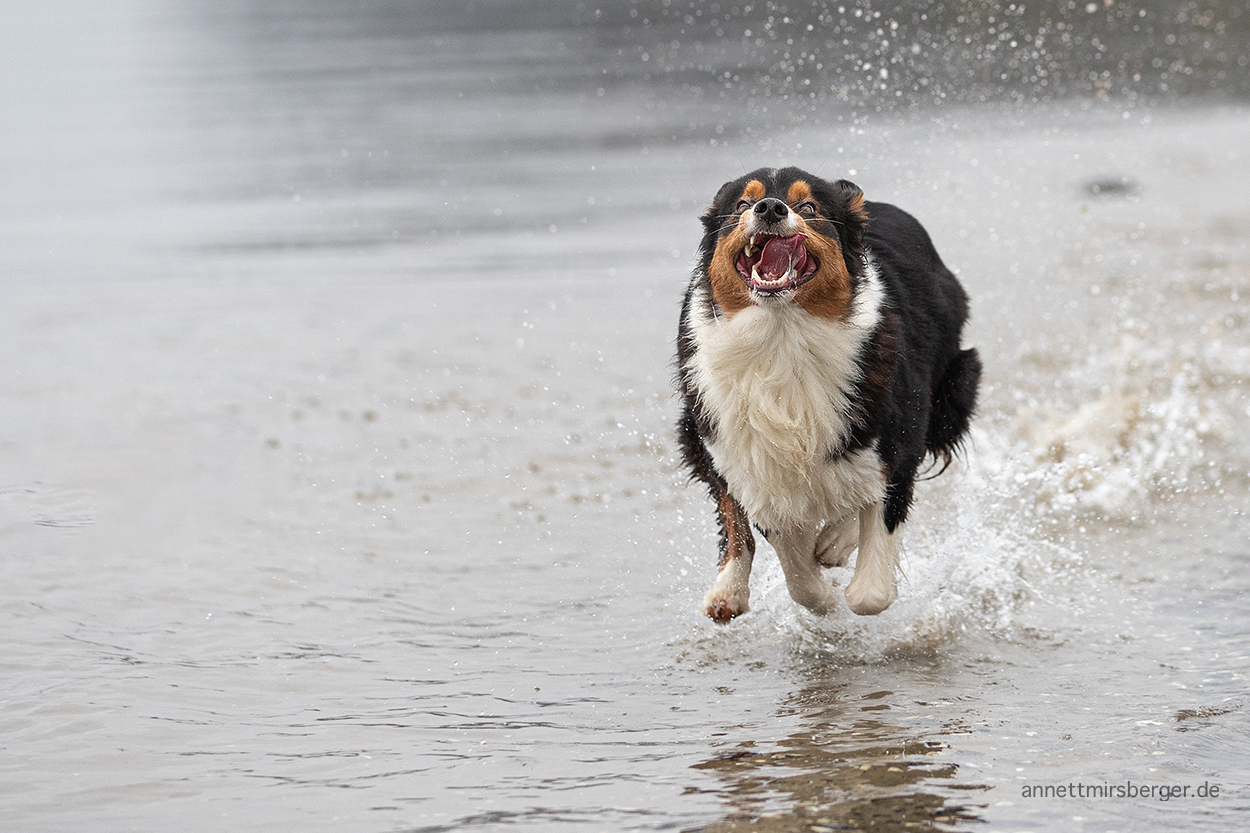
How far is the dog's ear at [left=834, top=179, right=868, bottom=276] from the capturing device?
4125mm

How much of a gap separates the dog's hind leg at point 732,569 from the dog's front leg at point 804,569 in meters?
0.11

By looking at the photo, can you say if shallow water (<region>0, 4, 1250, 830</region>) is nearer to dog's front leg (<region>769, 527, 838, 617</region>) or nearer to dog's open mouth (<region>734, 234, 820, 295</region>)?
dog's front leg (<region>769, 527, 838, 617</region>)

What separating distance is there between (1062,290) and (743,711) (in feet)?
21.2

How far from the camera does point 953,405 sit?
5199 millimetres

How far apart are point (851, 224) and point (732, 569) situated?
4.14 ft

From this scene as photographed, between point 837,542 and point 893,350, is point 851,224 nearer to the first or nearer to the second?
point 893,350

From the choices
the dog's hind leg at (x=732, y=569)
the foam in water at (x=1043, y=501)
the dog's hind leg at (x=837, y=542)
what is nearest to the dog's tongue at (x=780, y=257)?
the dog's hind leg at (x=732, y=569)

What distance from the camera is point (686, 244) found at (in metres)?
11.5

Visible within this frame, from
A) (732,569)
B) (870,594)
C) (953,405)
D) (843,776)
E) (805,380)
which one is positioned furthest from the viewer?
(953,405)

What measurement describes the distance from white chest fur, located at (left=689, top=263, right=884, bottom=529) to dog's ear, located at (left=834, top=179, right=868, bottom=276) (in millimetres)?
94

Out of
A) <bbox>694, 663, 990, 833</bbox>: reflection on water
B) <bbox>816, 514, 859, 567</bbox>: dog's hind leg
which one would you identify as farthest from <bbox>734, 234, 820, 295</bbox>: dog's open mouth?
<bbox>694, 663, 990, 833</bbox>: reflection on water

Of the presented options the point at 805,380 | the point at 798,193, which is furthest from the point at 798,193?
the point at 805,380

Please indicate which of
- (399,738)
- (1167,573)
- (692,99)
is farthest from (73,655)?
(692,99)

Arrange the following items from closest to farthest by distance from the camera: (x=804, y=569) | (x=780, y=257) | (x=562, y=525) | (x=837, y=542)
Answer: (x=780, y=257) → (x=804, y=569) → (x=837, y=542) → (x=562, y=525)
